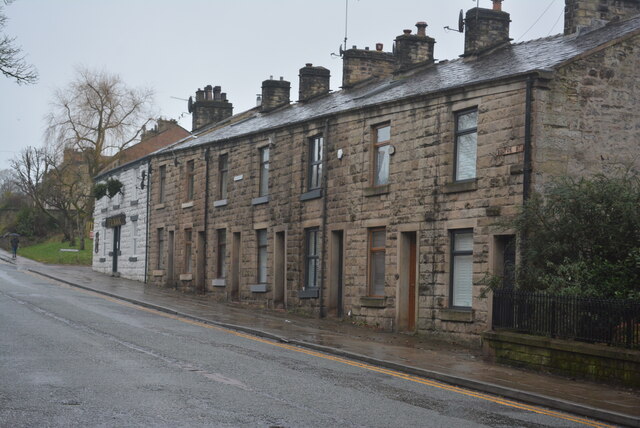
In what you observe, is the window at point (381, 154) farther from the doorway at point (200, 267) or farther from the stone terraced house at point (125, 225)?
the stone terraced house at point (125, 225)

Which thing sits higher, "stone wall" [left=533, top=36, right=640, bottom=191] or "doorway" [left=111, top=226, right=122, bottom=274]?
"stone wall" [left=533, top=36, right=640, bottom=191]

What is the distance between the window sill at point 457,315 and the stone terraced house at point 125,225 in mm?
22772

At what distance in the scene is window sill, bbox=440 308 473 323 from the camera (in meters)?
20.5

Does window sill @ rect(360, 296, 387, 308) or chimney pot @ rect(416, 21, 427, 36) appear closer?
window sill @ rect(360, 296, 387, 308)

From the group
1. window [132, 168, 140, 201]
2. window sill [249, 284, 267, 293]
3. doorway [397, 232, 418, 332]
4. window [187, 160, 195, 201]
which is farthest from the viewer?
window [132, 168, 140, 201]

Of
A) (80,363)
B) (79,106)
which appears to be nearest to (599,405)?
(80,363)

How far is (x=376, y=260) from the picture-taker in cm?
2453

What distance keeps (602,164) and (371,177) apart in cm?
657

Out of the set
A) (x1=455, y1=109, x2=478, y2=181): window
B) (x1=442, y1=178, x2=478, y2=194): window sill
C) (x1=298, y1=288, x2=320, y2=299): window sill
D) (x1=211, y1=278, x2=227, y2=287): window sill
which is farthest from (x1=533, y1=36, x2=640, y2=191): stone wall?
(x1=211, y1=278, x2=227, y2=287): window sill

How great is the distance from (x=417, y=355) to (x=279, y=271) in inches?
491

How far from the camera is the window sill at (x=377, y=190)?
78.4 ft

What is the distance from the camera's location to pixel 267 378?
42.7 feet

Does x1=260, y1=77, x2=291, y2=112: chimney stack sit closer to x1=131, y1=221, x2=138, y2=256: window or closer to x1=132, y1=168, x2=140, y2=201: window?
x1=132, y1=168, x2=140, y2=201: window

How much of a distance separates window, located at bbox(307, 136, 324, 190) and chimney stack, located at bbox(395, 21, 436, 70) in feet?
13.7
